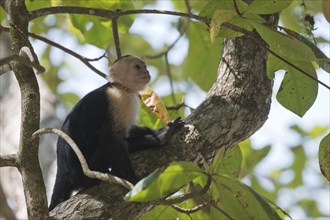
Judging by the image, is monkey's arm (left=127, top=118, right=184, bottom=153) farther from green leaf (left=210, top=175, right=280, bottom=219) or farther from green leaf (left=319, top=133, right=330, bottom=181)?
green leaf (left=210, top=175, right=280, bottom=219)

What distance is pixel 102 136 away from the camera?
3084 mm

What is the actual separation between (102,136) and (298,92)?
1095 millimetres

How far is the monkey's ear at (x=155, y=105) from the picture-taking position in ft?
9.89

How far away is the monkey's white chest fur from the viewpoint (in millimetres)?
3213

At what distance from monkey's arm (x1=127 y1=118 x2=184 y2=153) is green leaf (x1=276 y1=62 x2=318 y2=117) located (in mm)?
468

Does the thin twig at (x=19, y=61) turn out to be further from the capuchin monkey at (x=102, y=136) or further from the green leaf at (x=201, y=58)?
the green leaf at (x=201, y=58)

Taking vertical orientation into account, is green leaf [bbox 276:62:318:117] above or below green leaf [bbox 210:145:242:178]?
above

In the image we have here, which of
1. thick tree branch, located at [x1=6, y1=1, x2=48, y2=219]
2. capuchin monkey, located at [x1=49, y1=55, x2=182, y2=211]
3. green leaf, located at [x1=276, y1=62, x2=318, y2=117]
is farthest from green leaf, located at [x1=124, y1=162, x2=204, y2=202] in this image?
capuchin monkey, located at [x1=49, y1=55, x2=182, y2=211]

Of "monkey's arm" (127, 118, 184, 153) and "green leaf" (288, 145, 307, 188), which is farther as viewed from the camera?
"green leaf" (288, 145, 307, 188)

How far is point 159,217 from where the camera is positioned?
240cm

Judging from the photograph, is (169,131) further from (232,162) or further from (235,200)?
(235,200)

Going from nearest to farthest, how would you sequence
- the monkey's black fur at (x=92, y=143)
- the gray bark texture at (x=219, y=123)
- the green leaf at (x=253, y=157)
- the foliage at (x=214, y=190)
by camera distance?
the foliage at (x=214, y=190)
the gray bark texture at (x=219, y=123)
the monkey's black fur at (x=92, y=143)
the green leaf at (x=253, y=157)

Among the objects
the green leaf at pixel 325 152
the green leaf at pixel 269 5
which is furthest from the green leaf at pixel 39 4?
the green leaf at pixel 325 152

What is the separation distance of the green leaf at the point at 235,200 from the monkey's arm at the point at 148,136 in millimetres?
784
